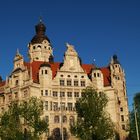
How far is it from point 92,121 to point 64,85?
25.6m

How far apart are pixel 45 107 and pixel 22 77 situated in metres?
11.4

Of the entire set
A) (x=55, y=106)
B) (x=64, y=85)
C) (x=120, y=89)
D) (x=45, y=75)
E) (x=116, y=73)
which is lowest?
(x=55, y=106)

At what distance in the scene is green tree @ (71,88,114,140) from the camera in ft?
233

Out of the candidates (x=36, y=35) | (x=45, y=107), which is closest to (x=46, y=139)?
(x=45, y=107)

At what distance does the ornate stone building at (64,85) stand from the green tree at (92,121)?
14.7m

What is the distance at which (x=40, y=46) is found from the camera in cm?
12188

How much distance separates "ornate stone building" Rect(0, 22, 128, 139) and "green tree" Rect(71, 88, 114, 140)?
14.7 meters

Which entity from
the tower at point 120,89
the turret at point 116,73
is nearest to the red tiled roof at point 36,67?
the turret at point 116,73

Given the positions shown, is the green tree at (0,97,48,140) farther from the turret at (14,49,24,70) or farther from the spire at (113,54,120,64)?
the spire at (113,54,120,64)

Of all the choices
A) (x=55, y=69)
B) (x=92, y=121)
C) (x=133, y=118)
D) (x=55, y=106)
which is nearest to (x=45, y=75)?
(x=55, y=69)

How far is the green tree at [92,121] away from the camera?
7094cm

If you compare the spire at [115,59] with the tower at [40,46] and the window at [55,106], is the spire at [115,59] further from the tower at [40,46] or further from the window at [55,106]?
the tower at [40,46]

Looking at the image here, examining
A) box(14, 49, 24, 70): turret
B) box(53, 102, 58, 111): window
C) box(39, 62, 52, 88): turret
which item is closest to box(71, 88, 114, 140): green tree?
box(53, 102, 58, 111): window

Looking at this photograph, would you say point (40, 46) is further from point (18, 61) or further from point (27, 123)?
point (27, 123)
